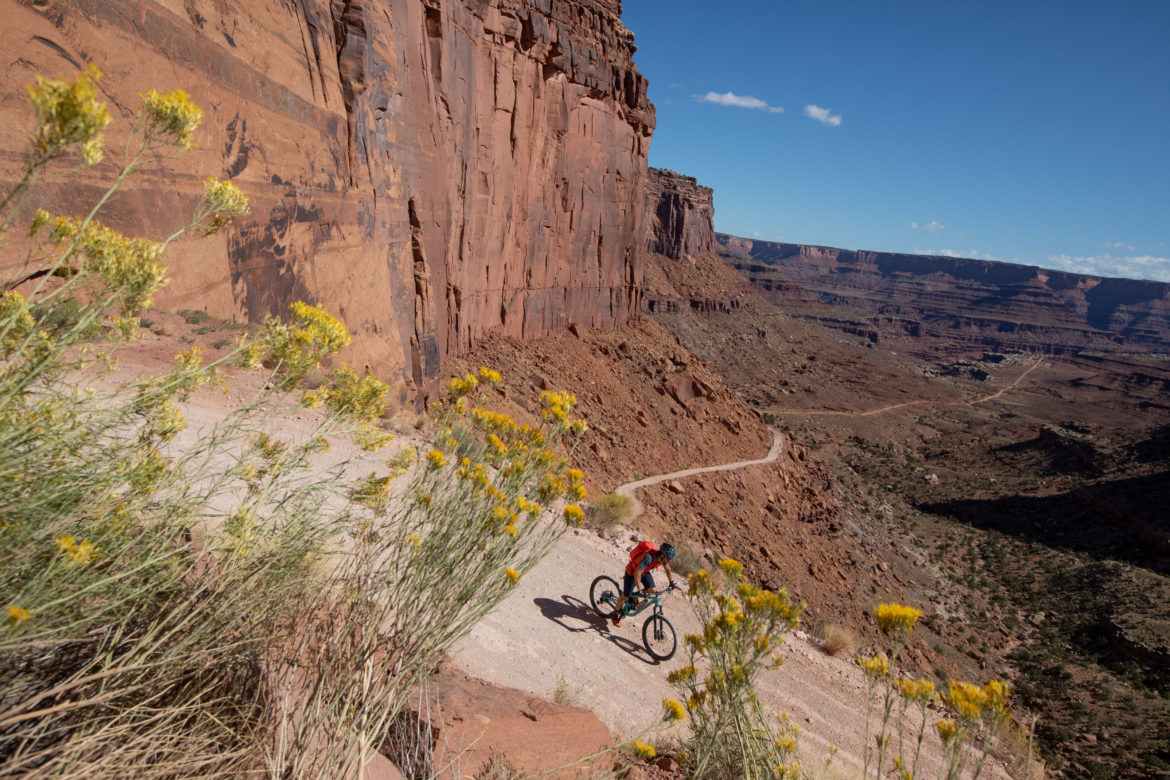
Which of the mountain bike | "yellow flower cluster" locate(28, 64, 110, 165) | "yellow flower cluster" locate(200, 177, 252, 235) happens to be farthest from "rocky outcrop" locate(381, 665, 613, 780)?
the mountain bike

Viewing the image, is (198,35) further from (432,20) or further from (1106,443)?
(1106,443)

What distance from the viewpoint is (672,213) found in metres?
79.1

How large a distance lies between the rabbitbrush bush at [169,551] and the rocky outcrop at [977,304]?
11821 centimetres

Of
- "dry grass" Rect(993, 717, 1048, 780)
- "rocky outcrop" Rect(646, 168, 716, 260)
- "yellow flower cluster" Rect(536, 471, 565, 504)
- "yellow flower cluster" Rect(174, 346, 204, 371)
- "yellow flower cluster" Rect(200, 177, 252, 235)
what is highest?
"rocky outcrop" Rect(646, 168, 716, 260)

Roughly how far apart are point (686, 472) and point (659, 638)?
15.8 m

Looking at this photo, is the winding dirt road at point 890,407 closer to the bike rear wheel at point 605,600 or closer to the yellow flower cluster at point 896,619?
the bike rear wheel at point 605,600

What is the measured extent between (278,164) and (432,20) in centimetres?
898

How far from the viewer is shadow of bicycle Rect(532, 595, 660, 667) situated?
24.2ft

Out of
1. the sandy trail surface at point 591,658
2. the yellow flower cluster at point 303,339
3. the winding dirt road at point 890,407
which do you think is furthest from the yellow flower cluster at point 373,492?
the winding dirt road at point 890,407

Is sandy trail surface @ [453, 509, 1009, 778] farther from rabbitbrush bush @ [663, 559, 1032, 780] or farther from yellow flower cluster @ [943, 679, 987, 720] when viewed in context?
yellow flower cluster @ [943, 679, 987, 720]

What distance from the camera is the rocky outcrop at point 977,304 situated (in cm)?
12488

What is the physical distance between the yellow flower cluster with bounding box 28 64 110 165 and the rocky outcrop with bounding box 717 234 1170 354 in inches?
4704

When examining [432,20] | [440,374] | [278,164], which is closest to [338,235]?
[278,164]

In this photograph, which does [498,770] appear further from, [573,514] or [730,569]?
[730,569]
